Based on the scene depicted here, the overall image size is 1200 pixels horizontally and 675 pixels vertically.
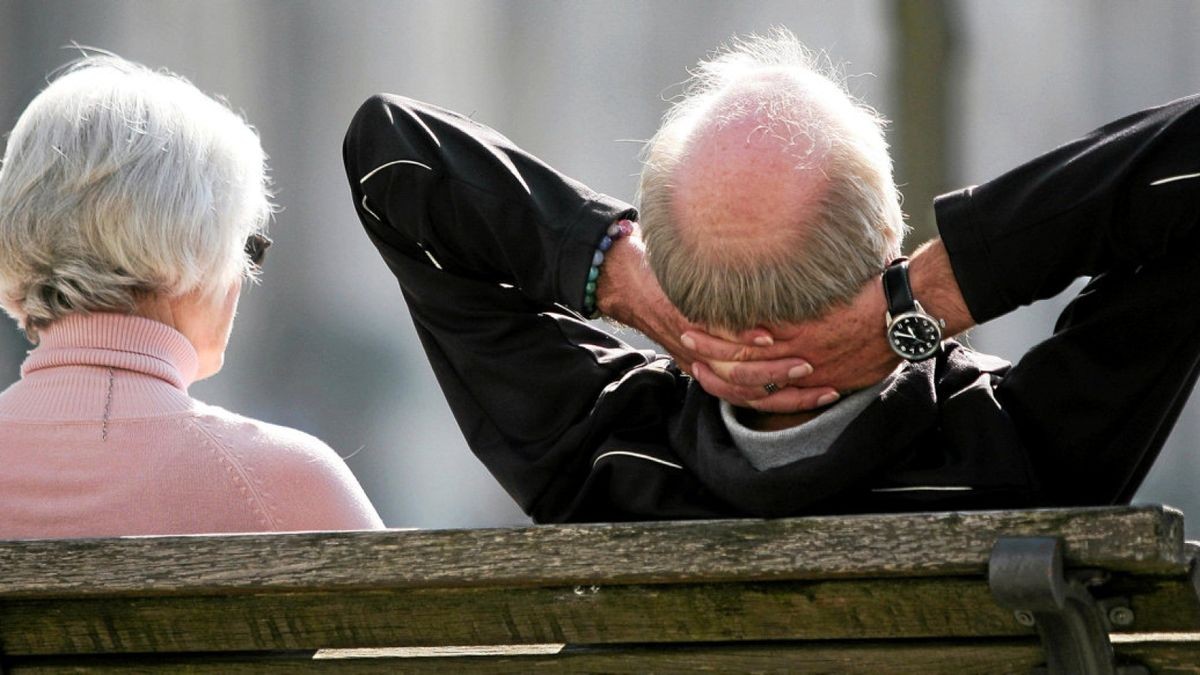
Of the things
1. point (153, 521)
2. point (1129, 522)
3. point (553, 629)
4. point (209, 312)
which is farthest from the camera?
point (209, 312)

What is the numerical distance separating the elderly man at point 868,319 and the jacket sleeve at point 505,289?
0.03 meters

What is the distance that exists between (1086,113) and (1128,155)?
10.5 feet

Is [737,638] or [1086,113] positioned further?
[1086,113]

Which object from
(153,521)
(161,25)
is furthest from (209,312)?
(161,25)

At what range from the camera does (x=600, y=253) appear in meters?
2.01

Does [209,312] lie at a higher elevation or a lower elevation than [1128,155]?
lower

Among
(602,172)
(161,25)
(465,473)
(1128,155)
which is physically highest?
(1128,155)

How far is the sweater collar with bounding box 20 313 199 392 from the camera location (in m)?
2.23

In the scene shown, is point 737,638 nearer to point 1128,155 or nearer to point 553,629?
point 553,629

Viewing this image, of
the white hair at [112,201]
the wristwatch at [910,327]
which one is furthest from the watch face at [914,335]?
the white hair at [112,201]

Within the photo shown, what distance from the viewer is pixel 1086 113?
15.7 ft

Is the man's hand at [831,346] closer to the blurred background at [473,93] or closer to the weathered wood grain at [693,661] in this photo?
the weathered wood grain at [693,661]

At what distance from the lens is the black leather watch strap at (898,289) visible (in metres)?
1.77

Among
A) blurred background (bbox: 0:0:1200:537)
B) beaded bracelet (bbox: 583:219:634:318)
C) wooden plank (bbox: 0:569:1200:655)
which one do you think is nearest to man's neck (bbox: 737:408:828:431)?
beaded bracelet (bbox: 583:219:634:318)
